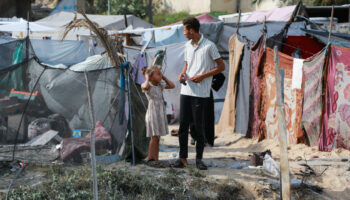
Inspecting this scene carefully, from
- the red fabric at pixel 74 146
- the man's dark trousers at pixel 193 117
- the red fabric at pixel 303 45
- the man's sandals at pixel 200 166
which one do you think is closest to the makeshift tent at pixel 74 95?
the red fabric at pixel 74 146

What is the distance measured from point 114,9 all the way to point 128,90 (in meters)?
29.7

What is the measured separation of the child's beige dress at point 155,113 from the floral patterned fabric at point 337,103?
2650 millimetres

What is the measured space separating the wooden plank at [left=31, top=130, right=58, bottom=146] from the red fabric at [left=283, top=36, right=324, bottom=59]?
5112 millimetres

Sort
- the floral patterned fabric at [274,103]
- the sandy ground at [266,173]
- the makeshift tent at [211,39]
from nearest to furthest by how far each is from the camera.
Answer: the sandy ground at [266,173] → the floral patterned fabric at [274,103] → the makeshift tent at [211,39]

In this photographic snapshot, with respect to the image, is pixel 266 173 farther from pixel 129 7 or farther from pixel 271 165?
pixel 129 7

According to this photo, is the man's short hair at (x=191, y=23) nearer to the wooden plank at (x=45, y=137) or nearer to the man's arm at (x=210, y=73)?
the man's arm at (x=210, y=73)

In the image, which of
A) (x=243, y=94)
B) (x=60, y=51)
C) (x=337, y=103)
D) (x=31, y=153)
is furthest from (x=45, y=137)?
(x=60, y=51)

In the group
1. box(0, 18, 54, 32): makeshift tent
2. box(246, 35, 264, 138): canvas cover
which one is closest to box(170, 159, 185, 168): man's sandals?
box(246, 35, 264, 138): canvas cover

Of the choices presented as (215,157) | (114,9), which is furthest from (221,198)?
(114,9)

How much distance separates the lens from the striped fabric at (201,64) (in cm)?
539

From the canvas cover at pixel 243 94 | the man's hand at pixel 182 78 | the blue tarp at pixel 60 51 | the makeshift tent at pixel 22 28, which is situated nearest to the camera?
the man's hand at pixel 182 78

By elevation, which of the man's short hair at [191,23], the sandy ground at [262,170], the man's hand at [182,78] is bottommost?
the sandy ground at [262,170]

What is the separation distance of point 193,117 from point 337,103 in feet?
8.05

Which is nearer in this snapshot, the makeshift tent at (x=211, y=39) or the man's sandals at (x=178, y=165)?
the man's sandals at (x=178, y=165)
